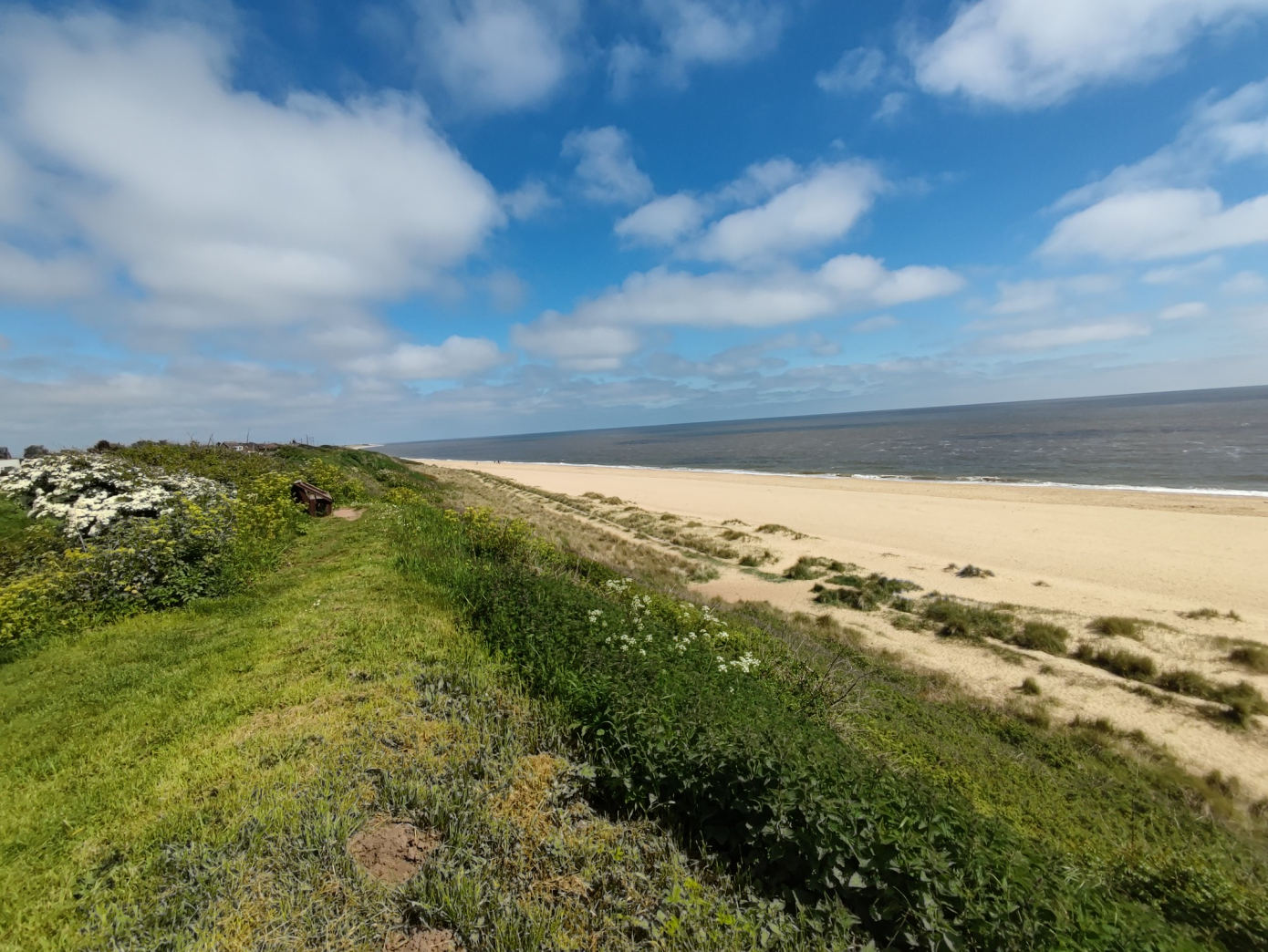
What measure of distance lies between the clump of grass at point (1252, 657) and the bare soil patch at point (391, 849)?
17.0 meters

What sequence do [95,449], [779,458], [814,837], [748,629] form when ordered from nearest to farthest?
[814,837], [748,629], [95,449], [779,458]

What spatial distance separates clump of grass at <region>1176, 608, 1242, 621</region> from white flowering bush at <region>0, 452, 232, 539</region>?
2460 centimetres

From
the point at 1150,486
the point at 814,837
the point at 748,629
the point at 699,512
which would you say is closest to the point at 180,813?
the point at 814,837

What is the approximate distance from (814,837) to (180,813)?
15.6 ft

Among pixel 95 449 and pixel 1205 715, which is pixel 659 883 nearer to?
pixel 1205 715

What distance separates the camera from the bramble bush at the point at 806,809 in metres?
3.13

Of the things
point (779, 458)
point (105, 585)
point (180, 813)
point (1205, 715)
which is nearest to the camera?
point (180, 813)

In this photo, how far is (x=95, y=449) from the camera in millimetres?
17859

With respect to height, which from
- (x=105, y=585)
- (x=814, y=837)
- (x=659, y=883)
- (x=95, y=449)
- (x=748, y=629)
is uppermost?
(x=95, y=449)

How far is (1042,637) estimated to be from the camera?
13.2 meters

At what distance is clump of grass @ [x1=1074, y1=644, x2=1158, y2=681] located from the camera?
11.6 metres

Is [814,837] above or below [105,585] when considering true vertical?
below

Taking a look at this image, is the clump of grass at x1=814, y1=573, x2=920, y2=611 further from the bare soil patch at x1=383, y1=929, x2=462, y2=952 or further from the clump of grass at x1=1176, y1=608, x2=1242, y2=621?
the bare soil patch at x1=383, y1=929, x2=462, y2=952

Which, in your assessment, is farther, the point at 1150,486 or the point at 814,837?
the point at 1150,486
